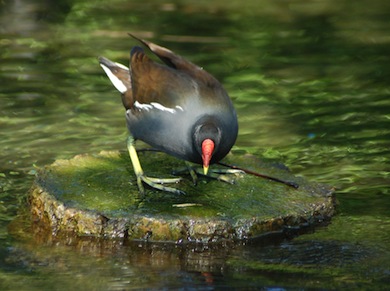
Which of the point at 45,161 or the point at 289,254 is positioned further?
the point at 45,161

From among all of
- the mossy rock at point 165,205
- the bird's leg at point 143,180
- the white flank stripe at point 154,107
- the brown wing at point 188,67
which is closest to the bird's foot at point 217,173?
the mossy rock at point 165,205

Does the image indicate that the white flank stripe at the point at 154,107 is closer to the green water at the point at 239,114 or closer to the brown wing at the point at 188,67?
the brown wing at the point at 188,67

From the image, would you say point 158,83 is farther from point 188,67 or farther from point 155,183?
point 155,183

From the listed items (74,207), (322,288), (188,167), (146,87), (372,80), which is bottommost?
(322,288)

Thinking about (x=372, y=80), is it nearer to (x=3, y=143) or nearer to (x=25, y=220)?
(x=3, y=143)

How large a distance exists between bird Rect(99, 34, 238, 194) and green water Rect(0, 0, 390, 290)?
0.57 metres

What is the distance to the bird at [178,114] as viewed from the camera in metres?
5.22

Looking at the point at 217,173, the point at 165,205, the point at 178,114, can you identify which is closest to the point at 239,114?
the point at 217,173

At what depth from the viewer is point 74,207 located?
5.26 metres

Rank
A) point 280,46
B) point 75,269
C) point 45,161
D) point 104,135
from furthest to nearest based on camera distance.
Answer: point 280,46 < point 104,135 < point 45,161 < point 75,269

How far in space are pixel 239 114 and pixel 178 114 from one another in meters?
2.65

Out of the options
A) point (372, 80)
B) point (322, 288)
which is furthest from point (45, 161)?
point (372, 80)

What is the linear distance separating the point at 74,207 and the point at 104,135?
219 centimetres

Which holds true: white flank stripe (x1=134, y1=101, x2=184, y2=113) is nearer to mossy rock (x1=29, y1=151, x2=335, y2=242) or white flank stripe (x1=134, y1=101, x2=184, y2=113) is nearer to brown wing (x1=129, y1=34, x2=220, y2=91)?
brown wing (x1=129, y1=34, x2=220, y2=91)
